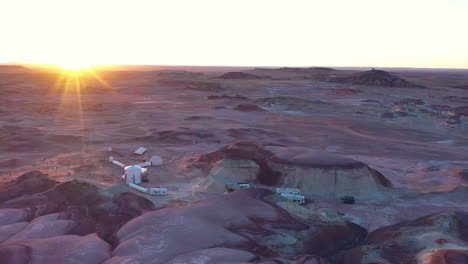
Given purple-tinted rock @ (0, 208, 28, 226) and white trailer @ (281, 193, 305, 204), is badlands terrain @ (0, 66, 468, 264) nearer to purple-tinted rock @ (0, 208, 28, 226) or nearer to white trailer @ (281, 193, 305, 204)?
purple-tinted rock @ (0, 208, 28, 226)

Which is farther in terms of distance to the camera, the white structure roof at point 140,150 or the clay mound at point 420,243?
the white structure roof at point 140,150

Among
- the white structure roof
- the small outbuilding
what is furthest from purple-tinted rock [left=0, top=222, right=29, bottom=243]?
the white structure roof

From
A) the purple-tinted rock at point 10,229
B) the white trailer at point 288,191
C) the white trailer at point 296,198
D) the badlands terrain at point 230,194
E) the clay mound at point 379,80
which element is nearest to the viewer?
the badlands terrain at point 230,194

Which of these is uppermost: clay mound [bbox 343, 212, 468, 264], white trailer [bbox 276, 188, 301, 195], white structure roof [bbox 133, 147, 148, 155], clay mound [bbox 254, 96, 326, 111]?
clay mound [bbox 254, 96, 326, 111]

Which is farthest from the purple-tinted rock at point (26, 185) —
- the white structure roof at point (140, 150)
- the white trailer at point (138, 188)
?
the white structure roof at point (140, 150)

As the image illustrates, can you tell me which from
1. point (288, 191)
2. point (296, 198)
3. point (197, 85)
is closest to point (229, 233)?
point (296, 198)

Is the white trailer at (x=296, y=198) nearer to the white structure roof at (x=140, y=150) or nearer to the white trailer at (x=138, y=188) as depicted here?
the white trailer at (x=138, y=188)

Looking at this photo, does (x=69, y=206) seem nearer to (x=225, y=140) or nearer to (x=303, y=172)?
(x=303, y=172)
